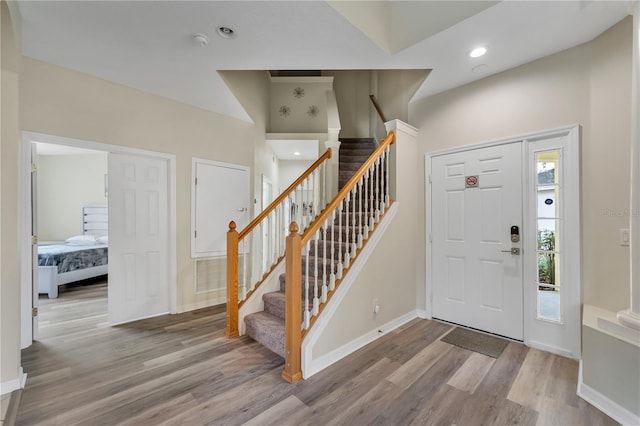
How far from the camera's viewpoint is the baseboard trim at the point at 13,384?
1.80 meters

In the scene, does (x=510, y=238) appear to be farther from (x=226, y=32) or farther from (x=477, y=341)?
(x=226, y=32)

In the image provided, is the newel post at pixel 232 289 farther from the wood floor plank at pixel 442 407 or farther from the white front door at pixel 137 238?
the wood floor plank at pixel 442 407

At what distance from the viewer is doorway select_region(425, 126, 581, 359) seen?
7.73ft

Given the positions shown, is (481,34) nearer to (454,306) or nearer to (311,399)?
(454,306)

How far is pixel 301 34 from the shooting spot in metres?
2.10

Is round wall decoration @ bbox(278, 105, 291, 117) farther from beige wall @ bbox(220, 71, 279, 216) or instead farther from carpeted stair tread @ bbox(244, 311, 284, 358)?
carpeted stair tread @ bbox(244, 311, 284, 358)

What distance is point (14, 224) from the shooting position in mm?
1863

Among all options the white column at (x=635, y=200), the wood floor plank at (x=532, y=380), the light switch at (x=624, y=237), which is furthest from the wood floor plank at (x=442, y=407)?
the light switch at (x=624, y=237)

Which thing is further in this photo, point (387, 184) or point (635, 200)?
point (387, 184)

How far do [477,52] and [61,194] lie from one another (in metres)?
8.18

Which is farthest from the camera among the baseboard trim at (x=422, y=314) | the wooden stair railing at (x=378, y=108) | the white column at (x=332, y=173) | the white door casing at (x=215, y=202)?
the wooden stair railing at (x=378, y=108)

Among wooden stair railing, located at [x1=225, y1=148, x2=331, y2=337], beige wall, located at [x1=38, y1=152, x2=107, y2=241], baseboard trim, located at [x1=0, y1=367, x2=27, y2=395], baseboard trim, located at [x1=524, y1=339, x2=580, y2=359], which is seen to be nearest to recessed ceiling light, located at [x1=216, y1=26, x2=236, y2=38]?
wooden stair railing, located at [x1=225, y1=148, x2=331, y2=337]

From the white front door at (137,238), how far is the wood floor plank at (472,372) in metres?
3.27

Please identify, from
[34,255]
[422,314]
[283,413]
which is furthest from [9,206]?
[422,314]
